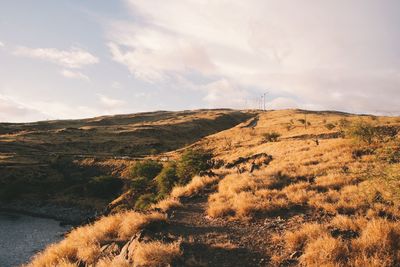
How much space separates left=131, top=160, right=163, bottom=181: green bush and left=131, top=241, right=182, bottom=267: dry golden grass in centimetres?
4555

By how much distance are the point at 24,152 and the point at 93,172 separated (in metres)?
24.5

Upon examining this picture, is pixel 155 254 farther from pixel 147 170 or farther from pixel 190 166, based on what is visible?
pixel 147 170

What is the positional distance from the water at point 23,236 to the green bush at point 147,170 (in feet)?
47.8

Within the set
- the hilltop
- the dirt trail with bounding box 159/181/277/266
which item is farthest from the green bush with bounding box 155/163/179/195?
the dirt trail with bounding box 159/181/277/266

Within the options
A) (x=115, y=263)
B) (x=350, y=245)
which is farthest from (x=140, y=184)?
(x=350, y=245)

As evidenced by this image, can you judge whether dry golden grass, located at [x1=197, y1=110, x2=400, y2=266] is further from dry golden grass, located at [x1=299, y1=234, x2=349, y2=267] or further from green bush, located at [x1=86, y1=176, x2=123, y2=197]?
green bush, located at [x1=86, y1=176, x2=123, y2=197]

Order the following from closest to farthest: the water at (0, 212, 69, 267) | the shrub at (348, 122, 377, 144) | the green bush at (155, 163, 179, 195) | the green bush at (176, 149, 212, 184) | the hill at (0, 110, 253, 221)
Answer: the shrub at (348, 122, 377, 144)
the water at (0, 212, 69, 267)
the green bush at (176, 149, 212, 184)
the green bush at (155, 163, 179, 195)
the hill at (0, 110, 253, 221)

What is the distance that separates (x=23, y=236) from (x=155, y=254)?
39420mm

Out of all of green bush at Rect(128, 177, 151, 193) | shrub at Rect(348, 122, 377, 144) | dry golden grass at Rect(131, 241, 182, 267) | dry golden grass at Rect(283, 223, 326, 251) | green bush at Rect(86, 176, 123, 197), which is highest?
shrub at Rect(348, 122, 377, 144)

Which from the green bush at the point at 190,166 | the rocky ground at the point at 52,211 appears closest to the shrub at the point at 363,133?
the green bush at the point at 190,166

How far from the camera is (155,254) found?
Result: 11.5 metres

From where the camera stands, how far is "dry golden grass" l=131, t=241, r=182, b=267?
11203mm

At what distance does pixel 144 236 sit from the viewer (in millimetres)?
12984

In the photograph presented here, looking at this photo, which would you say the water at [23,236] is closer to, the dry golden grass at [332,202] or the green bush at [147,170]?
the green bush at [147,170]
